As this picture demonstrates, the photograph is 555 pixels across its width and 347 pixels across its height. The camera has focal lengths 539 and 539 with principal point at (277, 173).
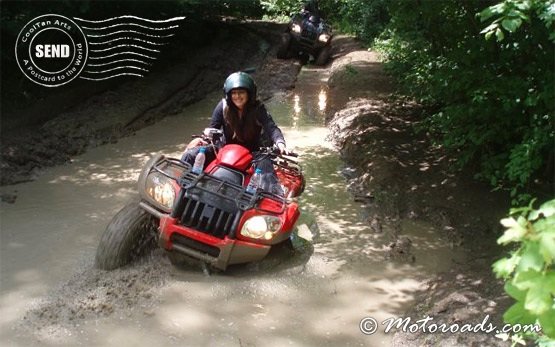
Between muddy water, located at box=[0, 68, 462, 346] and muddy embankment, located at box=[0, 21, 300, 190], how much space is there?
37.2 inches

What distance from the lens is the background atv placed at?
13.9m

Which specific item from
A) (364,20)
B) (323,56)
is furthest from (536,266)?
(364,20)

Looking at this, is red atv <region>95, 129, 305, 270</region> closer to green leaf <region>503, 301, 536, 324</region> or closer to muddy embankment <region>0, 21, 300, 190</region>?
muddy embankment <region>0, 21, 300, 190</region>

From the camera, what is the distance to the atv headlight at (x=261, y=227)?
4.09 m

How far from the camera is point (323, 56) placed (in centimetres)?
1407

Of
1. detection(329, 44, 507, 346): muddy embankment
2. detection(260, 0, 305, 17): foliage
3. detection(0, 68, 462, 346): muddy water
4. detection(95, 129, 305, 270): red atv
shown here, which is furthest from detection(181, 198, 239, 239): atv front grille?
detection(260, 0, 305, 17): foliage

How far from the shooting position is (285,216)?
165 inches

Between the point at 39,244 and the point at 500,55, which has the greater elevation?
the point at 500,55

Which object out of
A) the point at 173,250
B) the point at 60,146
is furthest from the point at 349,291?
the point at 60,146

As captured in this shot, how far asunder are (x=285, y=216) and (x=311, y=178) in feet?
8.45

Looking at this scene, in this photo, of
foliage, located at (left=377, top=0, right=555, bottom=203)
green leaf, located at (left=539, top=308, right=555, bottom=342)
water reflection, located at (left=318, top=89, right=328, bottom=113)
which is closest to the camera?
green leaf, located at (left=539, top=308, right=555, bottom=342)

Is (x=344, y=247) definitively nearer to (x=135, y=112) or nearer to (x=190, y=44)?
(x=135, y=112)

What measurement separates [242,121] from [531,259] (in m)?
3.88

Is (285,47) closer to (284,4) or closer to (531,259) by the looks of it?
(284,4)
